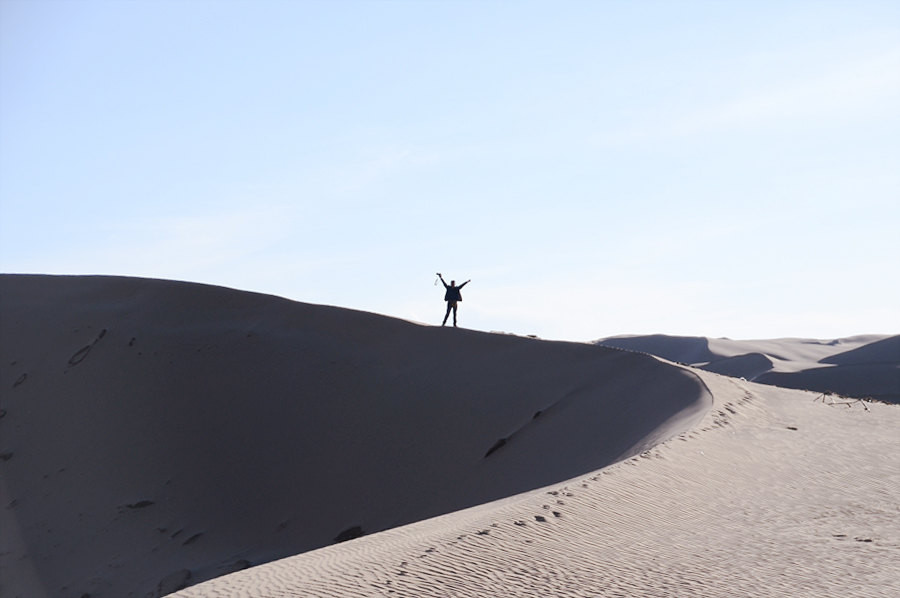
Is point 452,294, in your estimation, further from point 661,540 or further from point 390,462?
point 661,540

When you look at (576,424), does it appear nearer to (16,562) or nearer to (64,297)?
(16,562)

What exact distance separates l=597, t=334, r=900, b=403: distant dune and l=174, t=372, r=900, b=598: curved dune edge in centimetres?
1233

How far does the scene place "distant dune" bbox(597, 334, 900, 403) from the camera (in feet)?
132

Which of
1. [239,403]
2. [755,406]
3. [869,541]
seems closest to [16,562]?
[239,403]

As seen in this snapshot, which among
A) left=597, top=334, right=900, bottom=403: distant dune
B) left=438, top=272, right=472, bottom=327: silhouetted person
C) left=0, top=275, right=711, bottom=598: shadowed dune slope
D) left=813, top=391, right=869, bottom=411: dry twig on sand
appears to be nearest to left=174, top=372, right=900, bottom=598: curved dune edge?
left=0, top=275, right=711, bottom=598: shadowed dune slope

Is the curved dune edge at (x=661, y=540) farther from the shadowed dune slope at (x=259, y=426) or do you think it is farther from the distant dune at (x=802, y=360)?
the distant dune at (x=802, y=360)

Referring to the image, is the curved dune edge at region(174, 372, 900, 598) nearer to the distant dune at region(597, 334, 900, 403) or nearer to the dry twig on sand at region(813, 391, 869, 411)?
the dry twig on sand at region(813, 391, 869, 411)

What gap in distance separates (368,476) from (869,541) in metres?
9.83

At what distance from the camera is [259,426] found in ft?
58.7

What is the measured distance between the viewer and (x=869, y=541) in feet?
23.9

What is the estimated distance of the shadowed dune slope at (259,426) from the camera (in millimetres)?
14539

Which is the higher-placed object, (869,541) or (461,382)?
(461,382)

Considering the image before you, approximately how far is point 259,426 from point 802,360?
154 feet

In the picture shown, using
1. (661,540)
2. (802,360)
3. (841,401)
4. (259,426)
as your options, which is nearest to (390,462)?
(259,426)
